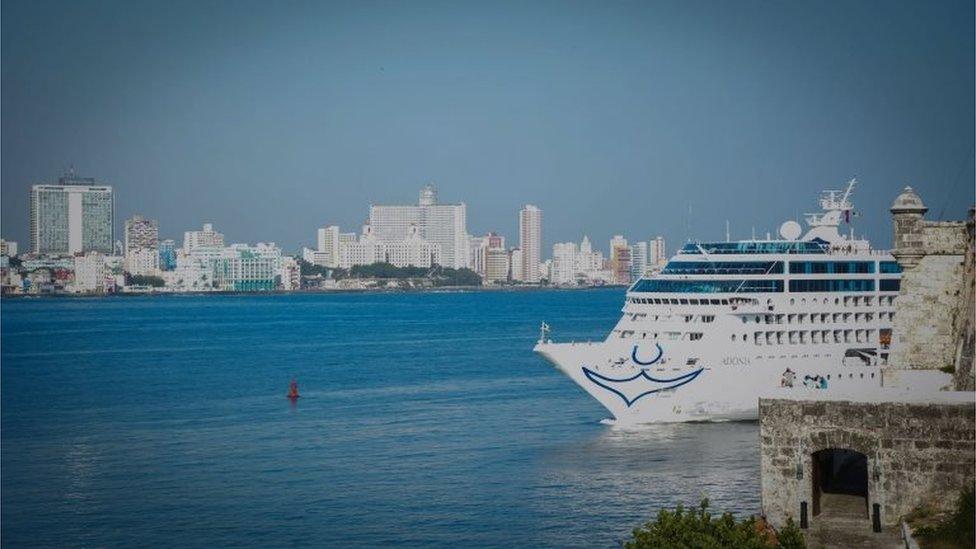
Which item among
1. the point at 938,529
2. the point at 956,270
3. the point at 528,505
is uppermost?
the point at 956,270

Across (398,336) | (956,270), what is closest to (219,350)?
(398,336)

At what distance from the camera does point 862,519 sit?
14.3 metres

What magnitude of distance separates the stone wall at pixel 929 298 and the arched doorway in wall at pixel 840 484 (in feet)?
5.44

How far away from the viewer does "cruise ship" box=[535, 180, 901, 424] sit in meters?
32.4

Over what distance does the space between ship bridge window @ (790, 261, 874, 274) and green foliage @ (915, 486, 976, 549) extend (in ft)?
71.0

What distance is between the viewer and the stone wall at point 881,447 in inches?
528

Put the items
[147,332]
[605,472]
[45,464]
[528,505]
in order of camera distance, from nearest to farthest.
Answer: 1. [528,505]
2. [605,472]
3. [45,464]
4. [147,332]

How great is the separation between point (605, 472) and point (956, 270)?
10.7m

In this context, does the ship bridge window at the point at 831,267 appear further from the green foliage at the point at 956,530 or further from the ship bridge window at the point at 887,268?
the green foliage at the point at 956,530

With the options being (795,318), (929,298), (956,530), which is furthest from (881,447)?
(795,318)

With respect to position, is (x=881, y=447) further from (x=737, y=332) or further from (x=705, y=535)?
(x=737, y=332)

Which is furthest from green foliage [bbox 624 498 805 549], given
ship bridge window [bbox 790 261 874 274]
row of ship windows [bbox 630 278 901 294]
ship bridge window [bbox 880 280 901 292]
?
ship bridge window [bbox 880 280 901 292]

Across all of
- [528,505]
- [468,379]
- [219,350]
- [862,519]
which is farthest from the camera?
[219,350]

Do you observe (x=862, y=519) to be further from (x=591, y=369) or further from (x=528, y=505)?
(x=591, y=369)
